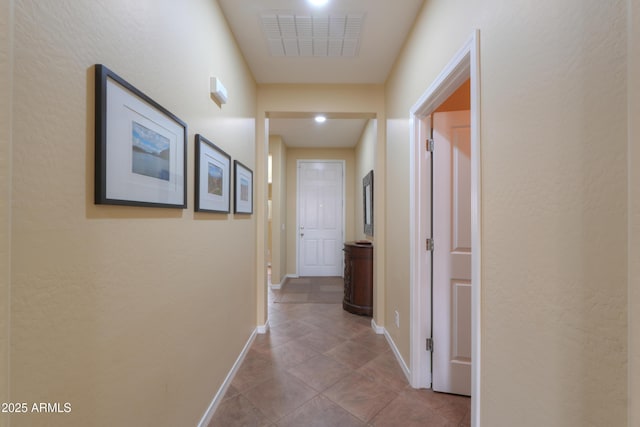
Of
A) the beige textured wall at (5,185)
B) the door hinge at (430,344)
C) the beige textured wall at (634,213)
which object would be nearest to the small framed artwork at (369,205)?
the door hinge at (430,344)

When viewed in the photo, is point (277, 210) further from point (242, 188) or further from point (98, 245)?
point (98, 245)

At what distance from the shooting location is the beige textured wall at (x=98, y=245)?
0.64 m

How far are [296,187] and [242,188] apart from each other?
3.32 m

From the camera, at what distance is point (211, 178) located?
1687mm

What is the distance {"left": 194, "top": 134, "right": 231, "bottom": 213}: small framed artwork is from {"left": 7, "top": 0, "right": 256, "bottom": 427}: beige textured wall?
0.06 meters

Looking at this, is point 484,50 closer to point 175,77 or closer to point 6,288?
point 175,77

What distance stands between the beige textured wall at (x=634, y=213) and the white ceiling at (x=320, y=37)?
1690 millimetres

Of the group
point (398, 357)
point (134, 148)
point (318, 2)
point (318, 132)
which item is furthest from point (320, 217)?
point (134, 148)

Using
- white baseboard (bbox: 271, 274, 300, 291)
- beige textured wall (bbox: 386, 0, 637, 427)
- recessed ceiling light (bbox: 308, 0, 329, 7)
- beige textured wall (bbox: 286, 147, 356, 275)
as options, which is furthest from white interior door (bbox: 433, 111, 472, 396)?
beige textured wall (bbox: 286, 147, 356, 275)

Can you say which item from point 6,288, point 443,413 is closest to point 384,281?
point 443,413

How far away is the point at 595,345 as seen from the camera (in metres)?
0.70

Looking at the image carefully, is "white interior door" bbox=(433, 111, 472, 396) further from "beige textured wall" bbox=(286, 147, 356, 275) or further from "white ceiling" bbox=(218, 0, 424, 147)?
"beige textured wall" bbox=(286, 147, 356, 275)

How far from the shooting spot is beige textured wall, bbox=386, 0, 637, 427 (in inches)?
25.7

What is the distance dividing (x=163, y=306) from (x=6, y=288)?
661mm
